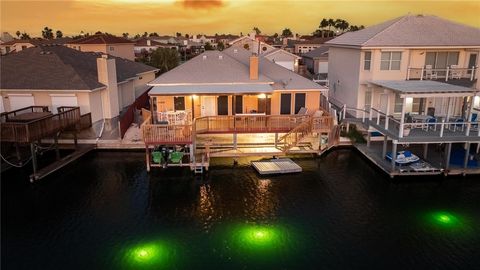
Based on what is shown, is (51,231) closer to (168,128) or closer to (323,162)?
(168,128)

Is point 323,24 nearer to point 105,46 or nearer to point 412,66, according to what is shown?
point 105,46

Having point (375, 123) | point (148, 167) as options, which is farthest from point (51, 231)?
point (375, 123)

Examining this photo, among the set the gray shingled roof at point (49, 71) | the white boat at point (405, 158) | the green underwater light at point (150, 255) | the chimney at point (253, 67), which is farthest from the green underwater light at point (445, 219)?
the gray shingled roof at point (49, 71)

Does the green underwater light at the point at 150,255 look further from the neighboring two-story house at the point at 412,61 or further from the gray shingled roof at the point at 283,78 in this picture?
the neighboring two-story house at the point at 412,61

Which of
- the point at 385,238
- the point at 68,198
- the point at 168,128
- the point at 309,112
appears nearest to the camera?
the point at 385,238

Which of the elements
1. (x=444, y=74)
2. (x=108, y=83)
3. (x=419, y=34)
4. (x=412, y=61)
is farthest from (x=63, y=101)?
(x=444, y=74)

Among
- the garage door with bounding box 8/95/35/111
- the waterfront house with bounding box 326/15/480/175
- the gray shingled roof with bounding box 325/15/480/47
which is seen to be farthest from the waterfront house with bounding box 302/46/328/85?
the garage door with bounding box 8/95/35/111
